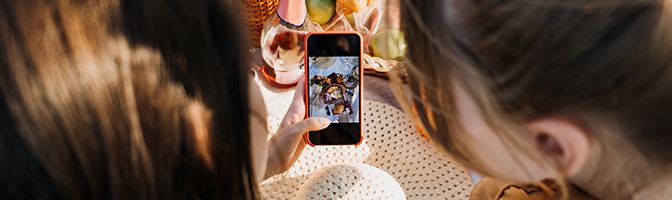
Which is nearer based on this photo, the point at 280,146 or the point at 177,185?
the point at 177,185

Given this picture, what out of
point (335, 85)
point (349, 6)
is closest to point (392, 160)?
point (335, 85)

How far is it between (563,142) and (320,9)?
575 millimetres

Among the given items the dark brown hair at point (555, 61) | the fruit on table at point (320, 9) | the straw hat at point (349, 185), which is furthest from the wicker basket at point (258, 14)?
the dark brown hair at point (555, 61)

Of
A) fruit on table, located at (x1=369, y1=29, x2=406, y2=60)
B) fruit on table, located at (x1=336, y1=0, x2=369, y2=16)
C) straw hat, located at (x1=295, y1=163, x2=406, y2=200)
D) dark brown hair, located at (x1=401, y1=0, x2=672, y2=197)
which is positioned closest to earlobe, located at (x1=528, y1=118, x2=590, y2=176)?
dark brown hair, located at (x1=401, y1=0, x2=672, y2=197)

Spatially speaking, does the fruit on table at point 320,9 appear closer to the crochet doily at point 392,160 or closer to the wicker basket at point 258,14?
the wicker basket at point 258,14

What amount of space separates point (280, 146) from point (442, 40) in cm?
36

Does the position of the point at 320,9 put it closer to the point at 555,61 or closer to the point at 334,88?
the point at 334,88

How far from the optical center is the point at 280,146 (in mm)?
672

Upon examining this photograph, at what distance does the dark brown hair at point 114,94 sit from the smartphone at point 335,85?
34cm

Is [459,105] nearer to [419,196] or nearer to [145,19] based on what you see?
[145,19]

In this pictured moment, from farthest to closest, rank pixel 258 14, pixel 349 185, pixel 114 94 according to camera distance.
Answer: pixel 258 14 → pixel 349 185 → pixel 114 94

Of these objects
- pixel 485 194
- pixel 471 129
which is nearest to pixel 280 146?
Answer: pixel 485 194

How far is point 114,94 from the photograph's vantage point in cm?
27

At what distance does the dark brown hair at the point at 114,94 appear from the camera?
0.26 metres
